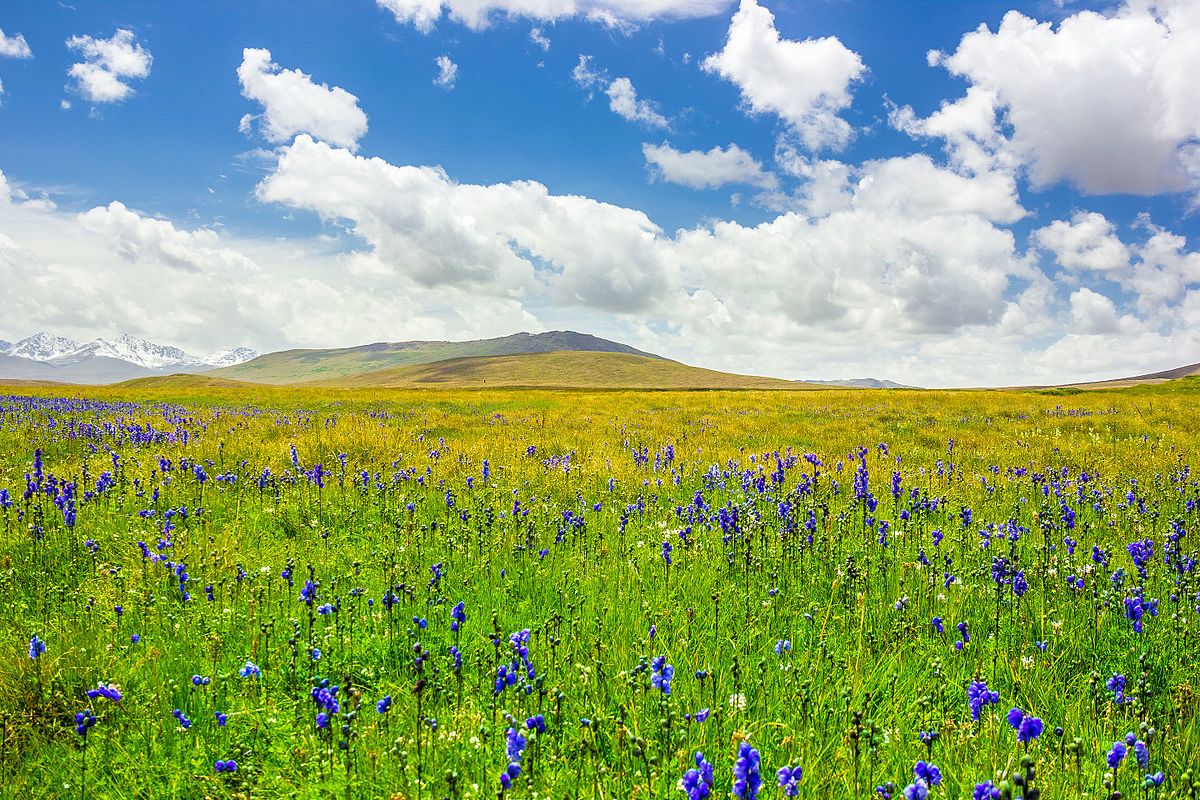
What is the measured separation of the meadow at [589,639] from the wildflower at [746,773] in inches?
0.5

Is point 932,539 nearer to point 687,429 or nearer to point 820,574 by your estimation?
point 820,574

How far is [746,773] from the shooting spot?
1809mm

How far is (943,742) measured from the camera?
300cm

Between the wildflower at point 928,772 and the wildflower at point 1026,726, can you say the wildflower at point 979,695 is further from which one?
the wildflower at point 928,772

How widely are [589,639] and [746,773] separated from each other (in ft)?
8.09

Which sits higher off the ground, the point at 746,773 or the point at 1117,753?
the point at 746,773

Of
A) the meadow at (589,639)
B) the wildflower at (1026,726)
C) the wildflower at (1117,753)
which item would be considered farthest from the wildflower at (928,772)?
the wildflower at (1117,753)

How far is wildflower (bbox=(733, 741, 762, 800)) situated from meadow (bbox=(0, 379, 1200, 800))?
1 cm

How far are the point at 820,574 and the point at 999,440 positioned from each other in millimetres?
12080

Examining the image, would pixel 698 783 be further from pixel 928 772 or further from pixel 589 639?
pixel 589 639

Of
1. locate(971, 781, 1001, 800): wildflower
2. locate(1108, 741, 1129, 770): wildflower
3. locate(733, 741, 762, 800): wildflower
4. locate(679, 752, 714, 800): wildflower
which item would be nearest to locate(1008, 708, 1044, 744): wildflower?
locate(971, 781, 1001, 800): wildflower

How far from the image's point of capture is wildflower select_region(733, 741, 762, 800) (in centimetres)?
178

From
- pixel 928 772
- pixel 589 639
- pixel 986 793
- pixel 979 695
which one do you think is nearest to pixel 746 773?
pixel 928 772

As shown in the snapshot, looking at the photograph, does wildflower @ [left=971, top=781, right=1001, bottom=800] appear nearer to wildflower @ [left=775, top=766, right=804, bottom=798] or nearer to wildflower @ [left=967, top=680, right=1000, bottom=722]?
wildflower @ [left=775, top=766, right=804, bottom=798]
